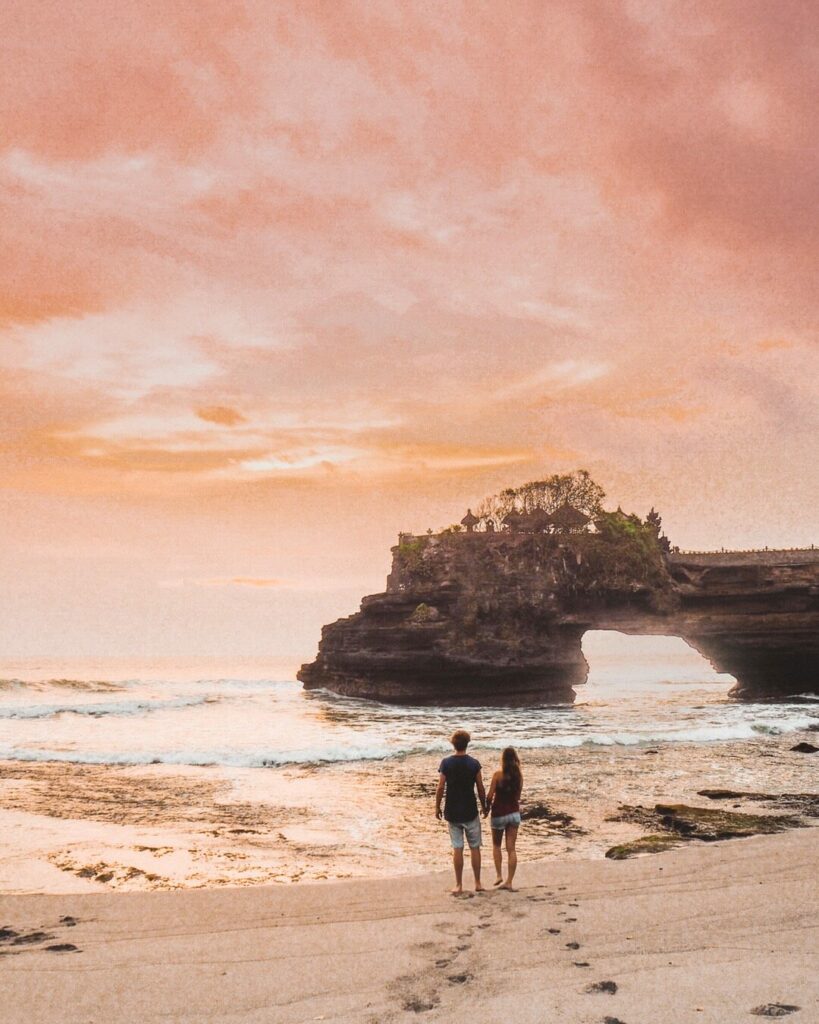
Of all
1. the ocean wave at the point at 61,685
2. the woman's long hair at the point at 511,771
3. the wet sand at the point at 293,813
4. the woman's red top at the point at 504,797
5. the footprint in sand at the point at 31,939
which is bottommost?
the ocean wave at the point at 61,685

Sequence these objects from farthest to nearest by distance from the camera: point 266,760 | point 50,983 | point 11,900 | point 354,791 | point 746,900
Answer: point 266,760 → point 354,791 → point 11,900 → point 746,900 → point 50,983

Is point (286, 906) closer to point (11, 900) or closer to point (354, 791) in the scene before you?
point (11, 900)

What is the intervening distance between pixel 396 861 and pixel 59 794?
Answer: 9.16 m

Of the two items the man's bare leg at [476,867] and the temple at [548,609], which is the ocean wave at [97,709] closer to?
the temple at [548,609]

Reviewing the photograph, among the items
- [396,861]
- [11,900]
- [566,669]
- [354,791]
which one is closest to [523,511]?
[566,669]

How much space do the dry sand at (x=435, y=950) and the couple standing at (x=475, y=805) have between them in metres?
0.43

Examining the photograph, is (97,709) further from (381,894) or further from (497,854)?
(497,854)

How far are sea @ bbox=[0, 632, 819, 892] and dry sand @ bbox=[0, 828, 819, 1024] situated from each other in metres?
1.53

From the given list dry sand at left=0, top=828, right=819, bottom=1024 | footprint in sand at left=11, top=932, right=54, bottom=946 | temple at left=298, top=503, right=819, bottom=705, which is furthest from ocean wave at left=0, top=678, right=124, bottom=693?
footprint in sand at left=11, top=932, right=54, bottom=946

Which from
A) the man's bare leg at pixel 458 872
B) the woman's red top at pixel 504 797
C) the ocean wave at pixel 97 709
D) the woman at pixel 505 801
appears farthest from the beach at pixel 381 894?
the ocean wave at pixel 97 709

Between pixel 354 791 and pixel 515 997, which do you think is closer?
pixel 515 997

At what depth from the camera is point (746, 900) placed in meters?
7.91

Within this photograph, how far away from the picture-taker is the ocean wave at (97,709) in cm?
3675

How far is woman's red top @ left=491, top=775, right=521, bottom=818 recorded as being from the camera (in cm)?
900
